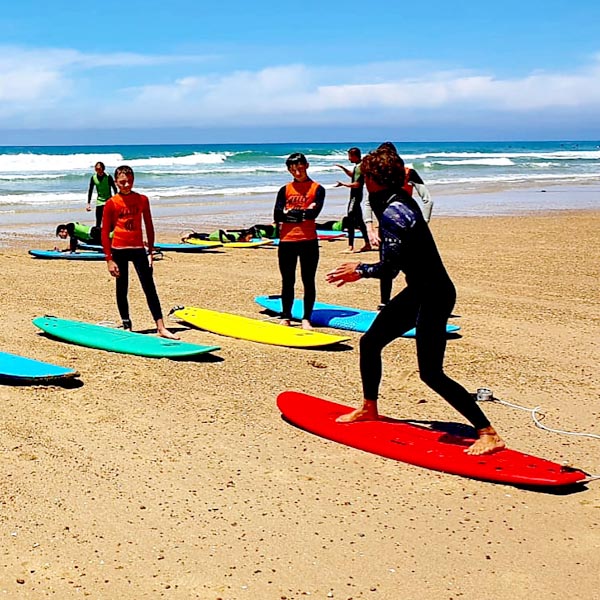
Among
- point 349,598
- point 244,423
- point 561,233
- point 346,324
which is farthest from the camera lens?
point 561,233

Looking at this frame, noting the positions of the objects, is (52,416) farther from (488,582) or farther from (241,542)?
(488,582)

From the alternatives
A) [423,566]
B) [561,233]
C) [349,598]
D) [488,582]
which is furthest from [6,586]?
[561,233]

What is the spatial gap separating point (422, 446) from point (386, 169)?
1576 mm

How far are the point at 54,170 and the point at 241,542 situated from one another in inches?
1960

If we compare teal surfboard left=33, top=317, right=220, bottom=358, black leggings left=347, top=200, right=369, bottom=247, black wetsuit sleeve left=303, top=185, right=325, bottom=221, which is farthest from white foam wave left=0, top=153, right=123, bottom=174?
black wetsuit sleeve left=303, top=185, right=325, bottom=221

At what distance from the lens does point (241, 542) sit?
3959mm

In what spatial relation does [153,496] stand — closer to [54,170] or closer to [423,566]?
[423,566]

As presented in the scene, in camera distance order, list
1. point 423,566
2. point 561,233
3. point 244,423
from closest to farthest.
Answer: point 423,566 → point 244,423 → point 561,233

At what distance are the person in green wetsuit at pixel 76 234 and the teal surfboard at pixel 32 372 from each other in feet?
26.5

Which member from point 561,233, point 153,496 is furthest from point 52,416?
point 561,233

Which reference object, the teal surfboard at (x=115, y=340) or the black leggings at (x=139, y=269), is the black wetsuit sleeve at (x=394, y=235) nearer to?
the teal surfboard at (x=115, y=340)

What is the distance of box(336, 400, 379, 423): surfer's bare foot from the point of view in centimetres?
532

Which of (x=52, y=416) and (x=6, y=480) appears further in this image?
(x=52, y=416)

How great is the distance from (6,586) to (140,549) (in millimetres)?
584
